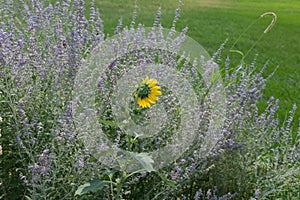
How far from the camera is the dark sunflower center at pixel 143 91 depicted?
2.16 m

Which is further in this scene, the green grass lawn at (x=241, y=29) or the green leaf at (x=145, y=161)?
the green grass lawn at (x=241, y=29)

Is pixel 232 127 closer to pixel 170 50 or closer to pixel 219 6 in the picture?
pixel 170 50

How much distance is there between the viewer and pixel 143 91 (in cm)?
216

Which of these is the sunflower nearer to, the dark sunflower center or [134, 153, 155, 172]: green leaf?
the dark sunflower center

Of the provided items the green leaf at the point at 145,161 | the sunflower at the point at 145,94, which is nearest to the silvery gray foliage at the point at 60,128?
the green leaf at the point at 145,161

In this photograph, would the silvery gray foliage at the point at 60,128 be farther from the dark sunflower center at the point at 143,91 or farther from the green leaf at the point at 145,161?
the dark sunflower center at the point at 143,91

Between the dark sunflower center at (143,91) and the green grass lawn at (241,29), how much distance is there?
3862 mm

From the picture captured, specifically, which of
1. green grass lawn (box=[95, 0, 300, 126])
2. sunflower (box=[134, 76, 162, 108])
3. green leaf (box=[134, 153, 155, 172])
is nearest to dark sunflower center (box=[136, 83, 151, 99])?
sunflower (box=[134, 76, 162, 108])

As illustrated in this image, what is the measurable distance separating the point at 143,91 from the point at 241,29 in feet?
31.2

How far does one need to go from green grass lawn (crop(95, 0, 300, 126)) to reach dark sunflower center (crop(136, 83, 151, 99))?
3.86 meters

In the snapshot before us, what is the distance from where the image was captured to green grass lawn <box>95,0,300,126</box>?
7.62 metres

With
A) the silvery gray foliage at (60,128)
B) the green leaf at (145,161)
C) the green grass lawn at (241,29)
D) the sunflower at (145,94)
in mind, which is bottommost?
the green grass lawn at (241,29)

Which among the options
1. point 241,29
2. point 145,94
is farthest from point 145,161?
point 241,29

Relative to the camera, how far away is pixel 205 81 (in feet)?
10.5
